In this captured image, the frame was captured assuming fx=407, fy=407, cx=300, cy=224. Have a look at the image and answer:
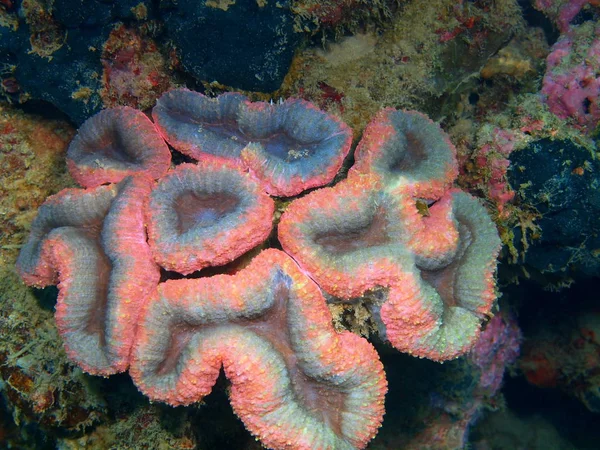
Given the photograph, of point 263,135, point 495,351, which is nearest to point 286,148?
point 263,135

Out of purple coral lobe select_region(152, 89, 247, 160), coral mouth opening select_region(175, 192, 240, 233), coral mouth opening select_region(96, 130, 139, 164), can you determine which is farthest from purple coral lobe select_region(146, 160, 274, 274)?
coral mouth opening select_region(96, 130, 139, 164)

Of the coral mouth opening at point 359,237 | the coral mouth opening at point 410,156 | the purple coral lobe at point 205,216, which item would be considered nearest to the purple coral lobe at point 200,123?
the purple coral lobe at point 205,216

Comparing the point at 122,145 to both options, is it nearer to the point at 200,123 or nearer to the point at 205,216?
the point at 200,123

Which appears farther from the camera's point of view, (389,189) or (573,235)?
(573,235)

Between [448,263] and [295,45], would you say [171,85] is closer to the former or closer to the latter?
[295,45]

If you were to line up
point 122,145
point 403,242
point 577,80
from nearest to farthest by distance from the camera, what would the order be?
point 403,242
point 122,145
point 577,80

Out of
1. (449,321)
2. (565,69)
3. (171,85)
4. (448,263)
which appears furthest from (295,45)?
(565,69)
